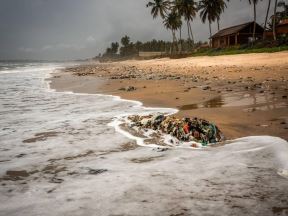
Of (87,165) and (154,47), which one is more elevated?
(154,47)

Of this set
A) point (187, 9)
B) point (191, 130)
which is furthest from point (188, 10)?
point (191, 130)

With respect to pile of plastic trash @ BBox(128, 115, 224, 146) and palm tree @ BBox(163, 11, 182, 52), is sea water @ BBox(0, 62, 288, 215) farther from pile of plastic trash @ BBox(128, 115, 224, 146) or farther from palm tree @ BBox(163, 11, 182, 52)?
palm tree @ BBox(163, 11, 182, 52)

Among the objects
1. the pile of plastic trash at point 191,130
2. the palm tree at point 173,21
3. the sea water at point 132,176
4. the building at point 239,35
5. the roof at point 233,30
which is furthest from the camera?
the palm tree at point 173,21

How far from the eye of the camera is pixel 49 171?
369 centimetres

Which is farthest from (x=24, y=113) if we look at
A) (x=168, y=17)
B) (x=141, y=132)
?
(x=168, y=17)

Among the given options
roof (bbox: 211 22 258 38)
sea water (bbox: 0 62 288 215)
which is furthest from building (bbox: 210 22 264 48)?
sea water (bbox: 0 62 288 215)

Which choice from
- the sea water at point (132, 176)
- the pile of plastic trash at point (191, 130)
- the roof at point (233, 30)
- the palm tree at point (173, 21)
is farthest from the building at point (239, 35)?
the sea water at point (132, 176)

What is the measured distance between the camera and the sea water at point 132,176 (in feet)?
8.73

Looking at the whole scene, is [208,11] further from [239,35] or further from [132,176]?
[132,176]

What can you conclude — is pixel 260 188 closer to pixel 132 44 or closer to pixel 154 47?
pixel 154 47

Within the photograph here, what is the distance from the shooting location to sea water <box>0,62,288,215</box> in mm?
2661

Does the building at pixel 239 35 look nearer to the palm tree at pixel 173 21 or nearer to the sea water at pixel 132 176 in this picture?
the palm tree at pixel 173 21

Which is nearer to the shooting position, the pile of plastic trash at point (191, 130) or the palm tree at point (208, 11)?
the pile of plastic trash at point (191, 130)

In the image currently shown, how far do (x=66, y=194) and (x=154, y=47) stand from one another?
148575 mm
